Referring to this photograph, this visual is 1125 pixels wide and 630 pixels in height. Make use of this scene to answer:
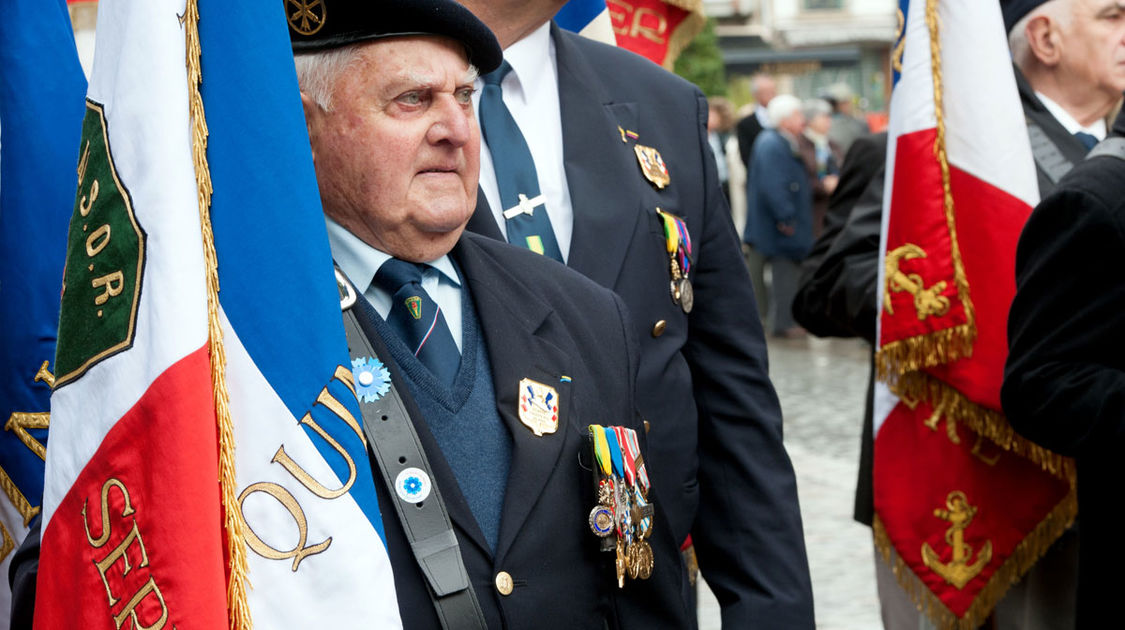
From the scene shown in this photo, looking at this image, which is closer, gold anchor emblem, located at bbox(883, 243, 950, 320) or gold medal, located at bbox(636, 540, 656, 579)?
gold medal, located at bbox(636, 540, 656, 579)

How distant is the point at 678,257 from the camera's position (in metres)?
2.72

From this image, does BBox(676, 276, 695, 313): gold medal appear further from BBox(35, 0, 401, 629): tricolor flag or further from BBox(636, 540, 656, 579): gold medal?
BBox(35, 0, 401, 629): tricolor flag

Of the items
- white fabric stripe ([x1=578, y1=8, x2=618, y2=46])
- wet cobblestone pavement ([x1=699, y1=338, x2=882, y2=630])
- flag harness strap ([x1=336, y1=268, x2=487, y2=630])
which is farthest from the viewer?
wet cobblestone pavement ([x1=699, y1=338, x2=882, y2=630])

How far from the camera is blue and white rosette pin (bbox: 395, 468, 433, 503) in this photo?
1911 millimetres

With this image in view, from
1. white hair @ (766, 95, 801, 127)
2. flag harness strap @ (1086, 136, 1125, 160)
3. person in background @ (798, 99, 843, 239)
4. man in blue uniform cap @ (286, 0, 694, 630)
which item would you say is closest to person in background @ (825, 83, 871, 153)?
person in background @ (798, 99, 843, 239)

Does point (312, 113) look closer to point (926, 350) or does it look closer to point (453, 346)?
A: point (453, 346)

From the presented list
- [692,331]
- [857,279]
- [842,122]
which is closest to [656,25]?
[857,279]

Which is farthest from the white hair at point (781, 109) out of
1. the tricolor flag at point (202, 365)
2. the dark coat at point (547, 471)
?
the tricolor flag at point (202, 365)

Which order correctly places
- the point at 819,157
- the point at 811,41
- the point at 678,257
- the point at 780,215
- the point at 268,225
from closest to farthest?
the point at 268,225 < the point at 678,257 < the point at 780,215 < the point at 819,157 < the point at 811,41

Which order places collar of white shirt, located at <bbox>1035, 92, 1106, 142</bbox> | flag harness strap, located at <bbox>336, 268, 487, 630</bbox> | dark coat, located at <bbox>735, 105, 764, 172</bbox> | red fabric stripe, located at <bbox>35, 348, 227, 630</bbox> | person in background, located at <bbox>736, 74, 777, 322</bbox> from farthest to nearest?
dark coat, located at <bbox>735, 105, 764, 172</bbox>
person in background, located at <bbox>736, 74, 777, 322</bbox>
collar of white shirt, located at <bbox>1035, 92, 1106, 142</bbox>
flag harness strap, located at <bbox>336, 268, 487, 630</bbox>
red fabric stripe, located at <bbox>35, 348, 227, 630</bbox>

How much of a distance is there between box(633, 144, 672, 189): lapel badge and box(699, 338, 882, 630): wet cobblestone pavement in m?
2.29

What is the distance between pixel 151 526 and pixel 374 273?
1.86ft

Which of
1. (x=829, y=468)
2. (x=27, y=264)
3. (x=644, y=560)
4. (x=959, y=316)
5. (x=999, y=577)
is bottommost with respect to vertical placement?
(x=829, y=468)

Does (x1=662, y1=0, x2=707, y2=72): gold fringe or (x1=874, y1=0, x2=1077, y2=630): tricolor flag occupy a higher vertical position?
(x1=662, y1=0, x2=707, y2=72): gold fringe
